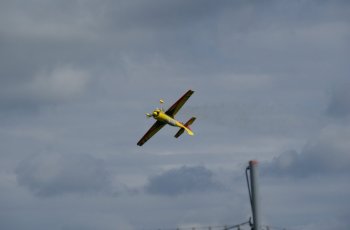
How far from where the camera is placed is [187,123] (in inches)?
5477

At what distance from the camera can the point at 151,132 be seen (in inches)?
5960

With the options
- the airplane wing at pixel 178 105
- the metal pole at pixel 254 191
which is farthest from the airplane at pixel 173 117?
the metal pole at pixel 254 191

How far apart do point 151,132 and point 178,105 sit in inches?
634

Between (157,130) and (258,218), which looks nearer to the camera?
(258,218)

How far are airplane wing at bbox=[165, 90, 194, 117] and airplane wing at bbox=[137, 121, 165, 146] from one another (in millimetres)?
10641

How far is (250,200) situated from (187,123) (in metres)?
59.2

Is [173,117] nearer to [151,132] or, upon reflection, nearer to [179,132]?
[179,132]

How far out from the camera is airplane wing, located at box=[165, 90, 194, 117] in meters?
137

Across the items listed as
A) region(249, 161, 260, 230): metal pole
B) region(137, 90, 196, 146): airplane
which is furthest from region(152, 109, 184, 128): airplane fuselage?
region(249, 161, 260, 230): metal pole

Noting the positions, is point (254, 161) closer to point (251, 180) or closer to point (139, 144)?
point (251, 180)

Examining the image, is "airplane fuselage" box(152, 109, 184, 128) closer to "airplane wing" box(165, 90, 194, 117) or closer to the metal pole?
"airplane wing" box(165, 90, 194, 117)

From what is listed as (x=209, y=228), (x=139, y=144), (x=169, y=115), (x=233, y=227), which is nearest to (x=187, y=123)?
(x=169, y=115)

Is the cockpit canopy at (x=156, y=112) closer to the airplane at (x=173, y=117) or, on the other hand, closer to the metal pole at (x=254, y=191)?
the airplane at (x=173, y=117)

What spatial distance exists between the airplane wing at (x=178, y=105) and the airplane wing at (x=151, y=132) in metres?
10.6
